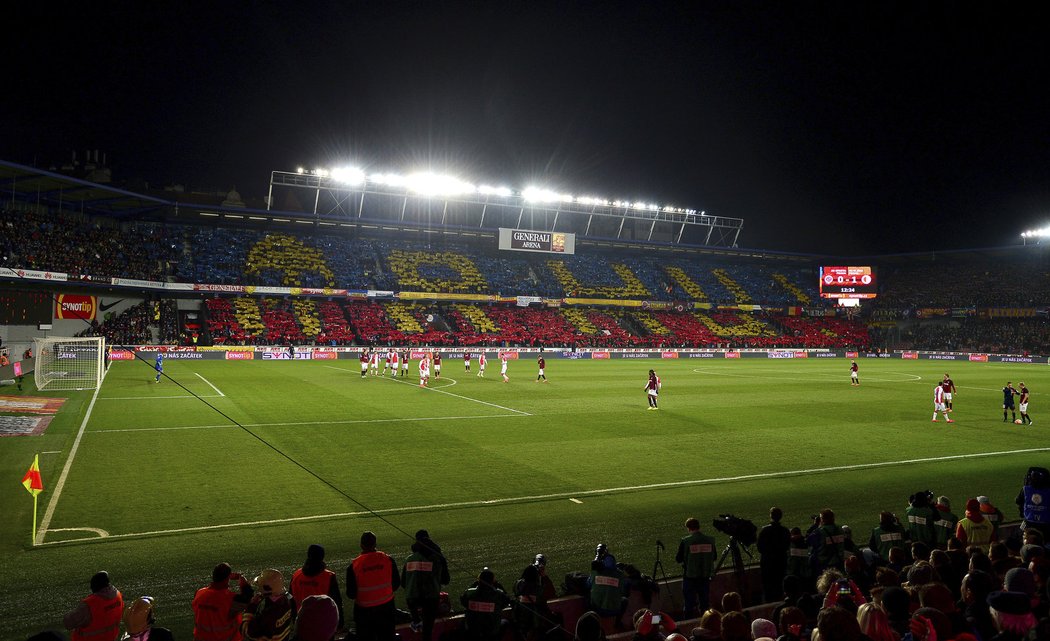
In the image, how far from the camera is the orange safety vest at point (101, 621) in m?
5.63

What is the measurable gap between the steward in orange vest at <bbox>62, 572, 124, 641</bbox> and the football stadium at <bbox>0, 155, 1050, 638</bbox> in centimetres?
205

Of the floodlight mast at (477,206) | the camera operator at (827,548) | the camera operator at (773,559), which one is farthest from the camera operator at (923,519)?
the floodlight mast at (477,206)

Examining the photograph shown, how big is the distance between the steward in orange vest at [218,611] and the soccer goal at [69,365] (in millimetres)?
24396

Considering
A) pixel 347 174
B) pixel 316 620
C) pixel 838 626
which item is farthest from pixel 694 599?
pixel 347 174

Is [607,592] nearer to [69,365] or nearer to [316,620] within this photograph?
[316,620]

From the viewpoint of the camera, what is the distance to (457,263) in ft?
231

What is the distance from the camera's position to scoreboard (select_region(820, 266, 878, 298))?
69.1 metres

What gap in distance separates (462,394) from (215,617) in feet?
77.6

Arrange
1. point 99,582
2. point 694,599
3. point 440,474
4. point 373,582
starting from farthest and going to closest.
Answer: point 440,474
point 694,599
point 373,582
point 99,582

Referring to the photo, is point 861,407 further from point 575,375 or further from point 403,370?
point 403,370

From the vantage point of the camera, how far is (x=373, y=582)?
6480 millimetres

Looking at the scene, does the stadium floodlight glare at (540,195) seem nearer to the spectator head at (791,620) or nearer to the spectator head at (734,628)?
the spectator head at (791,620)

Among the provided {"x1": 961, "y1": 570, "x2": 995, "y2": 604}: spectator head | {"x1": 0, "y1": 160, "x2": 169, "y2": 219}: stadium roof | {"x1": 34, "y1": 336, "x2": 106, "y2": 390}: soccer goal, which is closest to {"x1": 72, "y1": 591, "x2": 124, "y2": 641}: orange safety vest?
{"x1": 961, "y1": 570, "x2": 995, "y2": 604}: spectator head

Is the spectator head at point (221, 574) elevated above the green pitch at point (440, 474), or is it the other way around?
the spectator head at point (221, 574)
